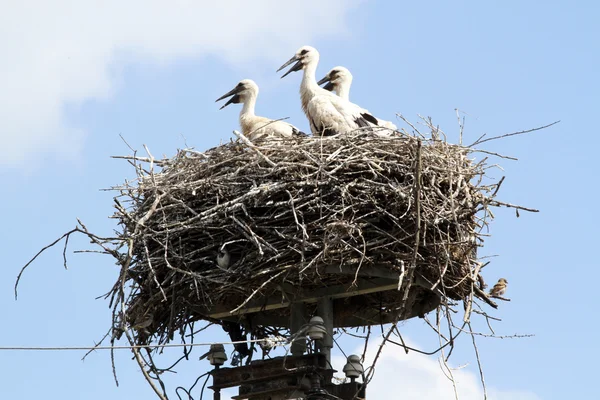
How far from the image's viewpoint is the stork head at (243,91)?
12.8 metres

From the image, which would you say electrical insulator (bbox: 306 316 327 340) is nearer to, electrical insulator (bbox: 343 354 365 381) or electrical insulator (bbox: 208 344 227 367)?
electrical insulator (bbox: 343 354 365 381)

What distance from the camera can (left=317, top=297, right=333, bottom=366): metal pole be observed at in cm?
945

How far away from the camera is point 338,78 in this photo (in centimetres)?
1265

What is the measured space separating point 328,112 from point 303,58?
1.33 metres

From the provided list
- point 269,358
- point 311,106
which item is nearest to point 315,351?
point 269,358

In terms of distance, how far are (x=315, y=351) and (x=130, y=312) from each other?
4.45 ft

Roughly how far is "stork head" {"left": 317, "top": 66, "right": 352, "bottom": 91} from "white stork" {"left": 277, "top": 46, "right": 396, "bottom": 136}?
1.15 ft

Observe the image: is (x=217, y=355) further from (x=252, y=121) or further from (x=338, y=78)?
(x=338, y=78)

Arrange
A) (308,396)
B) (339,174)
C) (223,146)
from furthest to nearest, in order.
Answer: (223,146) → (339,174) → (308,396)

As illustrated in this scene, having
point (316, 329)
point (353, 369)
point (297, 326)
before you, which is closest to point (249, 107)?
point (297, 326)

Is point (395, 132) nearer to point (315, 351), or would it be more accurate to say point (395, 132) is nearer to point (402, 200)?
point (402, 200)

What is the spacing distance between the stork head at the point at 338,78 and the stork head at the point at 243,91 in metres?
0.68

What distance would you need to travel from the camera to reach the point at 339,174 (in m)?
9.48

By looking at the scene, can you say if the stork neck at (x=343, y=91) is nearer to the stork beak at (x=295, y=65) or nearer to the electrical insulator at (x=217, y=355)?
the stork beak at (x=295, y=65)
